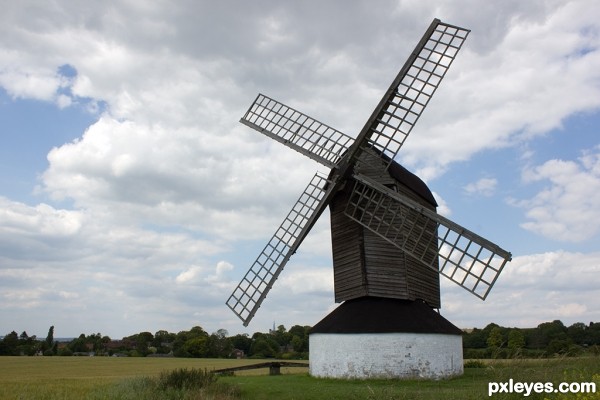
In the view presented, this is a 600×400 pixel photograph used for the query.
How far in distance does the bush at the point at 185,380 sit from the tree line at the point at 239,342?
30775 mm

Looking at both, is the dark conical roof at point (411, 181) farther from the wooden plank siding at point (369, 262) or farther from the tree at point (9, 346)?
the tree at point (9, 346)

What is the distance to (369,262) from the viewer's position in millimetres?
20703

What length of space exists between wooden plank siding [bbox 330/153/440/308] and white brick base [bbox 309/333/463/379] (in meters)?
1.78

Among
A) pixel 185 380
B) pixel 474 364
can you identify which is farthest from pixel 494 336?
pixel 185 380

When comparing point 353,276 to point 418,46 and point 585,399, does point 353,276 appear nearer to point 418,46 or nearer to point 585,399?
point 418,46

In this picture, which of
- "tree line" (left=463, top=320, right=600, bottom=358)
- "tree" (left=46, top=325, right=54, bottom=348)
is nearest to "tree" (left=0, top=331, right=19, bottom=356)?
"tree" (left=46, top=325, right=54, bottom=348)

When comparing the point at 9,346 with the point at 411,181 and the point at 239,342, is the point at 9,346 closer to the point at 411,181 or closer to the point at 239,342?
the point at 239,342

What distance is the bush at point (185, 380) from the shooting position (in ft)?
51.0

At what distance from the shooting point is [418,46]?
20.1m

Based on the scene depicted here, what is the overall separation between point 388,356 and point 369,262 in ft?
11.8

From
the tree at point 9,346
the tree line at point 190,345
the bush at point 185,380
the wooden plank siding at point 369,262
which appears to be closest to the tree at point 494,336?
the tree line at point 190,345

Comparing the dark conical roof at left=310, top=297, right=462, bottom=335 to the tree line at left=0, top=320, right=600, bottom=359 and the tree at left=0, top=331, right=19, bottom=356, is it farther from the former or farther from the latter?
the tree at left=0, top=331, right=19, bottom=356

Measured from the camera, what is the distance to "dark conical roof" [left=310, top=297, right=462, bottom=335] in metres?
19.5

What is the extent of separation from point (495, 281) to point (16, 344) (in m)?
63.3
